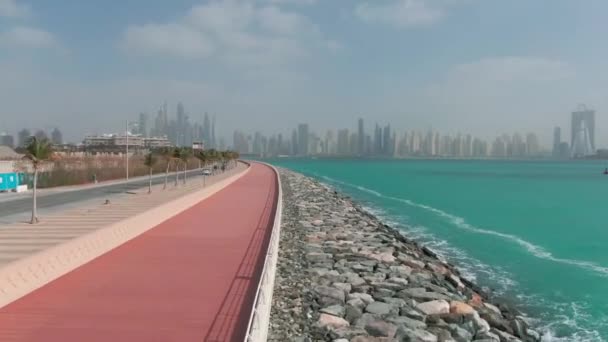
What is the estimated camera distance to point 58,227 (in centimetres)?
1419

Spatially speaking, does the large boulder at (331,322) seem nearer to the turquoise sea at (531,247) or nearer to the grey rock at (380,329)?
the grey rock at (380,329)

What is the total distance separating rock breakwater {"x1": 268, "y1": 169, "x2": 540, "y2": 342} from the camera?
935 centimetres

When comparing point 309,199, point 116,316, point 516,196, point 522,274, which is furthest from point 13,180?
point 516,196

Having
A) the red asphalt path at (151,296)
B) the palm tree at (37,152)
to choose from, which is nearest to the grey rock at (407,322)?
the red asphalt path at (151,296)

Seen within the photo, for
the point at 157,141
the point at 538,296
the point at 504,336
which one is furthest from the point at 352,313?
the point at 157,141

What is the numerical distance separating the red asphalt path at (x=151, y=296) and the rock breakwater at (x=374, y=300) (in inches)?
38.6

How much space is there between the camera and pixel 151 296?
9242mm

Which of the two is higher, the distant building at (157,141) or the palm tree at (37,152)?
the distant building at (157,141)

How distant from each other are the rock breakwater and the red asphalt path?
980 millimetres

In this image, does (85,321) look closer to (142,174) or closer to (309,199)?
(309,199)

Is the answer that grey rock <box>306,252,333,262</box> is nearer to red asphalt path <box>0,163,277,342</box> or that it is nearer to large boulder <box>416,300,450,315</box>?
red asphalt path <box>0,163,277,342</box>

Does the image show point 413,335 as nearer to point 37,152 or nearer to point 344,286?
point 344,286

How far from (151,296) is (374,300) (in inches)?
203

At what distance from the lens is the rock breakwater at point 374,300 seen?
30.7ft
